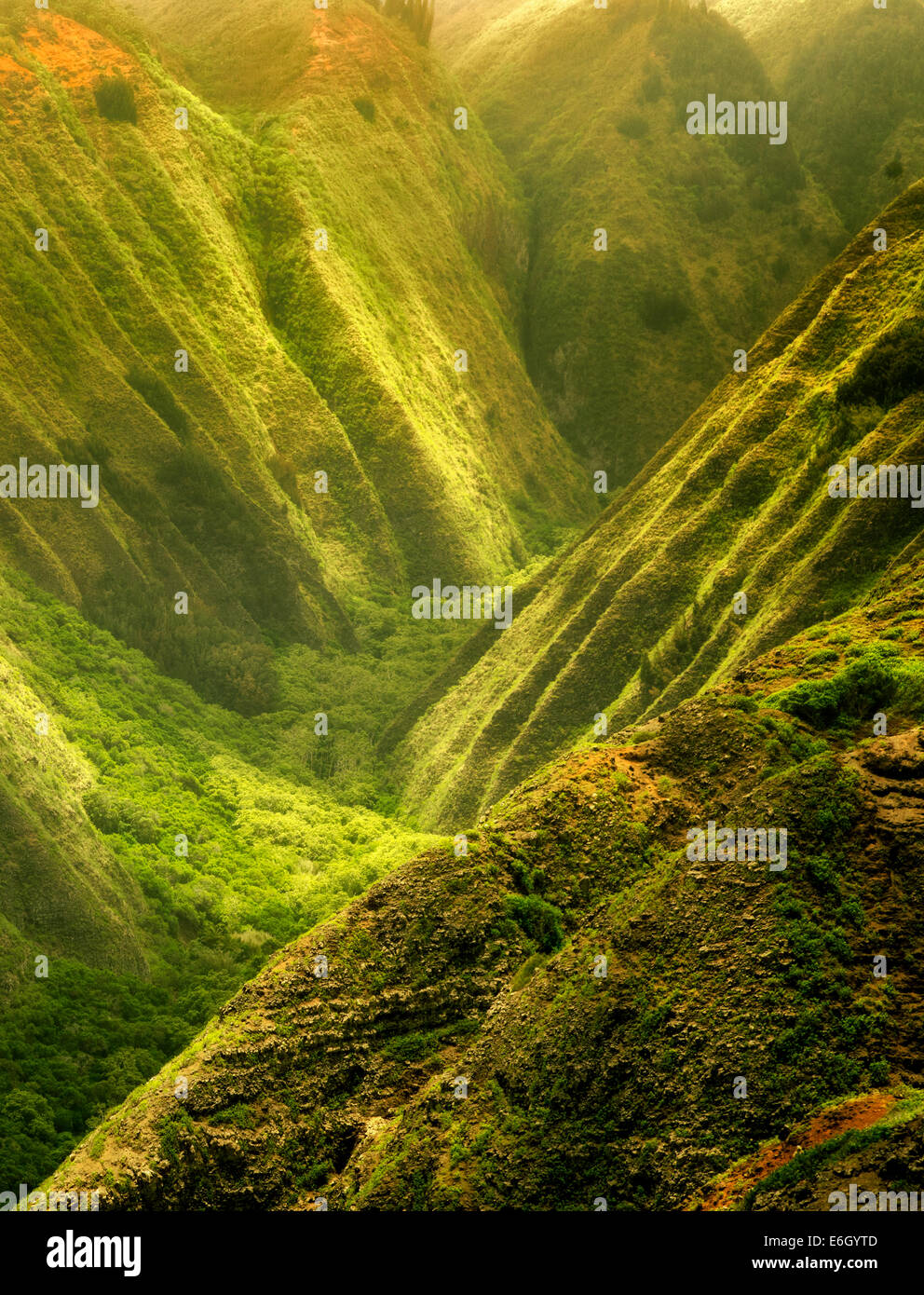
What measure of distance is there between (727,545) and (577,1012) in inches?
946

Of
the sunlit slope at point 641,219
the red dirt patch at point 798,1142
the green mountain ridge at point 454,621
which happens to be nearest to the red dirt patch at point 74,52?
the green mountain ridge at point 454,621

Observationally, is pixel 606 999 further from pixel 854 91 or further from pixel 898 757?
pixel 854 91

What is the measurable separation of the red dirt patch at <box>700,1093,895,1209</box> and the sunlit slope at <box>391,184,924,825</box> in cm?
1858

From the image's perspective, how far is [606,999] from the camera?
22234 millimetres

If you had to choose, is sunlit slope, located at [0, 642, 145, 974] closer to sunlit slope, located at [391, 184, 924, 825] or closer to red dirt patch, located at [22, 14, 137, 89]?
sunlit slope, located at [391, 184, 924, 825]

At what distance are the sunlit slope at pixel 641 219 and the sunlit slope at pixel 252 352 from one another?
512cm

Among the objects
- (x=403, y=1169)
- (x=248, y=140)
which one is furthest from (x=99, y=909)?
(x=248, y=140)

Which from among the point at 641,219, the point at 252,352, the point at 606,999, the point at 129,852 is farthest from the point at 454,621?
the point at 606,999

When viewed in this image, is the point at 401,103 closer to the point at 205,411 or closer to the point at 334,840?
the point at 205,411

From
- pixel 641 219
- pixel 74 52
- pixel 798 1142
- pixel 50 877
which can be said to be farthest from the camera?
pixel 641 219

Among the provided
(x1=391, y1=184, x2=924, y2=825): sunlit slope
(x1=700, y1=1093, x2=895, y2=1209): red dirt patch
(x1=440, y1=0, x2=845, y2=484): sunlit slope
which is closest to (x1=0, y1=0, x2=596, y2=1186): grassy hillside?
(x1=440, y1=0, x2=845, y2=484): sunlit slope

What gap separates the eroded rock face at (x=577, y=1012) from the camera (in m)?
20.6

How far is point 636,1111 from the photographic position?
21031mm

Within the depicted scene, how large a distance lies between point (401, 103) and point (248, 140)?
1481 cm
